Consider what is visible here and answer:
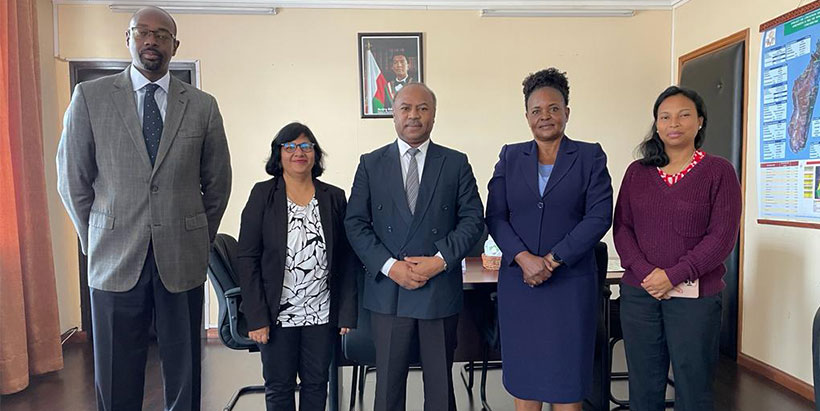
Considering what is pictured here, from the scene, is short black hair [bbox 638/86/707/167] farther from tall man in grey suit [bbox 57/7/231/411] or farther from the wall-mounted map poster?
tall man in grey suit [bbox 57/7/231/411]

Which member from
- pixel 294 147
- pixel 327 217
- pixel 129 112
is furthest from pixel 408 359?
pixel 129 112

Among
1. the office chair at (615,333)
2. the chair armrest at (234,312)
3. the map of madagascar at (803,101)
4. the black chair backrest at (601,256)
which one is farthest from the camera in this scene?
the map of madagascar at (803,101)

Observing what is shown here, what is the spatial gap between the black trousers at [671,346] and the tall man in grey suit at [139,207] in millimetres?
1601

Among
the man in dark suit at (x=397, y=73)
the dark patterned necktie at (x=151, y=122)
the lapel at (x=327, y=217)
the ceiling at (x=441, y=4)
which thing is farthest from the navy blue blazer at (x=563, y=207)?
the ceiling at (x=441, y=4)

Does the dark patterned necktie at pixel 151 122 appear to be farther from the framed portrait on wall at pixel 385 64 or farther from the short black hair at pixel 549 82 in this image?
the framed portrait on wall at pixel 385 64

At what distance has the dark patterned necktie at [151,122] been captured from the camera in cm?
175

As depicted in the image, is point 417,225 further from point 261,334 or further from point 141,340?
point 141,340

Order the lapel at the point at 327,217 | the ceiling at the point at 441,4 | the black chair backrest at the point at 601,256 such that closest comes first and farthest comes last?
the lapel at the point at 327,217 < the black chair backrest at the point at 601,256 < the ceiling at the point at 441,4

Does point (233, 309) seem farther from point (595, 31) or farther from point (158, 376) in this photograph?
point (595, 31)

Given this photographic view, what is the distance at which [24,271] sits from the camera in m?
3.15

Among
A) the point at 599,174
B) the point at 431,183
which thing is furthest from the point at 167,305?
the point at 599,174

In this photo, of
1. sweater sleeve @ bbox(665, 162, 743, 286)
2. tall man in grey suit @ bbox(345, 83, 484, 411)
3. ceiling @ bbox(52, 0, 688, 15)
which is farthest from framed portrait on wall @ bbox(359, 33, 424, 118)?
sweater sleeve @ bbox(665, 162, 743, 286)

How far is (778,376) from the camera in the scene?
3.15 metres

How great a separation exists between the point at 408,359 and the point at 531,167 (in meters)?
0.83
